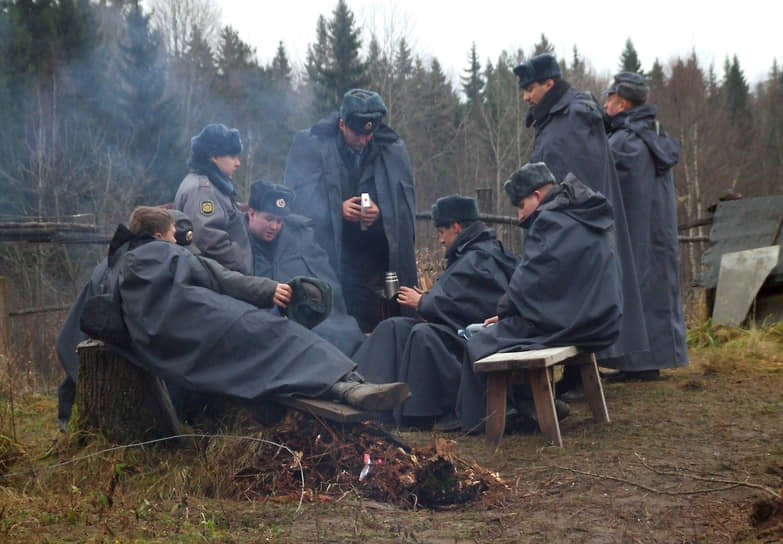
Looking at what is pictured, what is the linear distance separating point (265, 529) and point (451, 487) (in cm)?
95

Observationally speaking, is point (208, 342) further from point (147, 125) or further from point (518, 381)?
point (147, 125)

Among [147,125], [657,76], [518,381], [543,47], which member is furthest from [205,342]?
[657,76]

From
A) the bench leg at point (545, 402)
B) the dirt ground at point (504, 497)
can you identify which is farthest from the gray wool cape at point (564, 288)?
the dirt ground at point (504, 497)

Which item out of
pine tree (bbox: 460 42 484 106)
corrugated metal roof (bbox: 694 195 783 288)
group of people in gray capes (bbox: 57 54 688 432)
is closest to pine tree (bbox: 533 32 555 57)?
pine tree (bbox: 460 42 484 106)

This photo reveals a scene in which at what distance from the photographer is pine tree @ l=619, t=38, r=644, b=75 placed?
156 ft

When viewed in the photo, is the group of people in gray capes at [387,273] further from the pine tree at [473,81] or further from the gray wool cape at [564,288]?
the pine tree at [473,81]

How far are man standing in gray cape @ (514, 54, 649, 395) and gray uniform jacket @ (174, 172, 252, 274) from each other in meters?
2.17

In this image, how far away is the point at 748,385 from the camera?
6.79 m

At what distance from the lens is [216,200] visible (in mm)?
5609

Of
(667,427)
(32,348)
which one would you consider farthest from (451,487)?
(32,348)

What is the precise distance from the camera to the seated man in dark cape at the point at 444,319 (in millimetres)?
5633

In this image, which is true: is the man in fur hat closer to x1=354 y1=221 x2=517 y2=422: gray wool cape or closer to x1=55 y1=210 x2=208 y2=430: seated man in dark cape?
x1=55 y1=210 x2=208 y2=430: seated man in dark cape

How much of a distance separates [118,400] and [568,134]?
3.58 m

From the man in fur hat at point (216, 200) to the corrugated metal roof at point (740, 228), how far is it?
21.6ft
